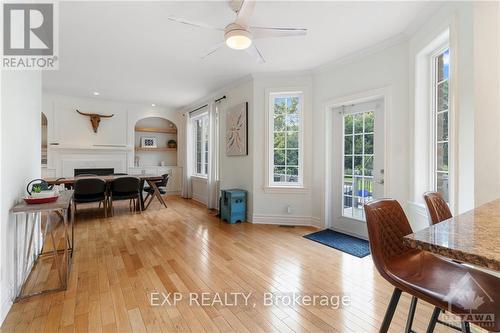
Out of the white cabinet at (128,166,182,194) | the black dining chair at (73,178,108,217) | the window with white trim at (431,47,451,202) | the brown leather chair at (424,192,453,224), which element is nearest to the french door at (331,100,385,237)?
the window with white trim at (431,47,451,202)

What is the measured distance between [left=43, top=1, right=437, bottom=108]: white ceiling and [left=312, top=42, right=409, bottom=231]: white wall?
21 cm

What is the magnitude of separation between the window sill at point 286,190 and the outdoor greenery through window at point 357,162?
2.12 feet

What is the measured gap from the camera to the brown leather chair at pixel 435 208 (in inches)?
50.0

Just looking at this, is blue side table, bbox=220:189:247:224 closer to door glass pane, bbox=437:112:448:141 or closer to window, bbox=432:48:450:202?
window, bbox=432:48:450:202

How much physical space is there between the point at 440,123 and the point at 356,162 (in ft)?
3.78

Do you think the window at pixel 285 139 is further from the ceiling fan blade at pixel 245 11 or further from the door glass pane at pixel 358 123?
the ceiling fan blade at pixel 245 11

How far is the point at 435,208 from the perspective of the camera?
1.29m

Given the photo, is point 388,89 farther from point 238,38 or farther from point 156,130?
point 156,130

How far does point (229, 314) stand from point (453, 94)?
2.55m

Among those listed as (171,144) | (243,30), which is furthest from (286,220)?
(171,144)

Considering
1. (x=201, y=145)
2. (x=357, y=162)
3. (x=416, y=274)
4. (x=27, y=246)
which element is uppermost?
(x=201, y=145)

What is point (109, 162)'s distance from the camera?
637 centimetres

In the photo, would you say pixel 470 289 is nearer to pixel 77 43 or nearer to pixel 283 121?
pixel 283 121

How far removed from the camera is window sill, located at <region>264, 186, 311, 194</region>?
4031 mm
